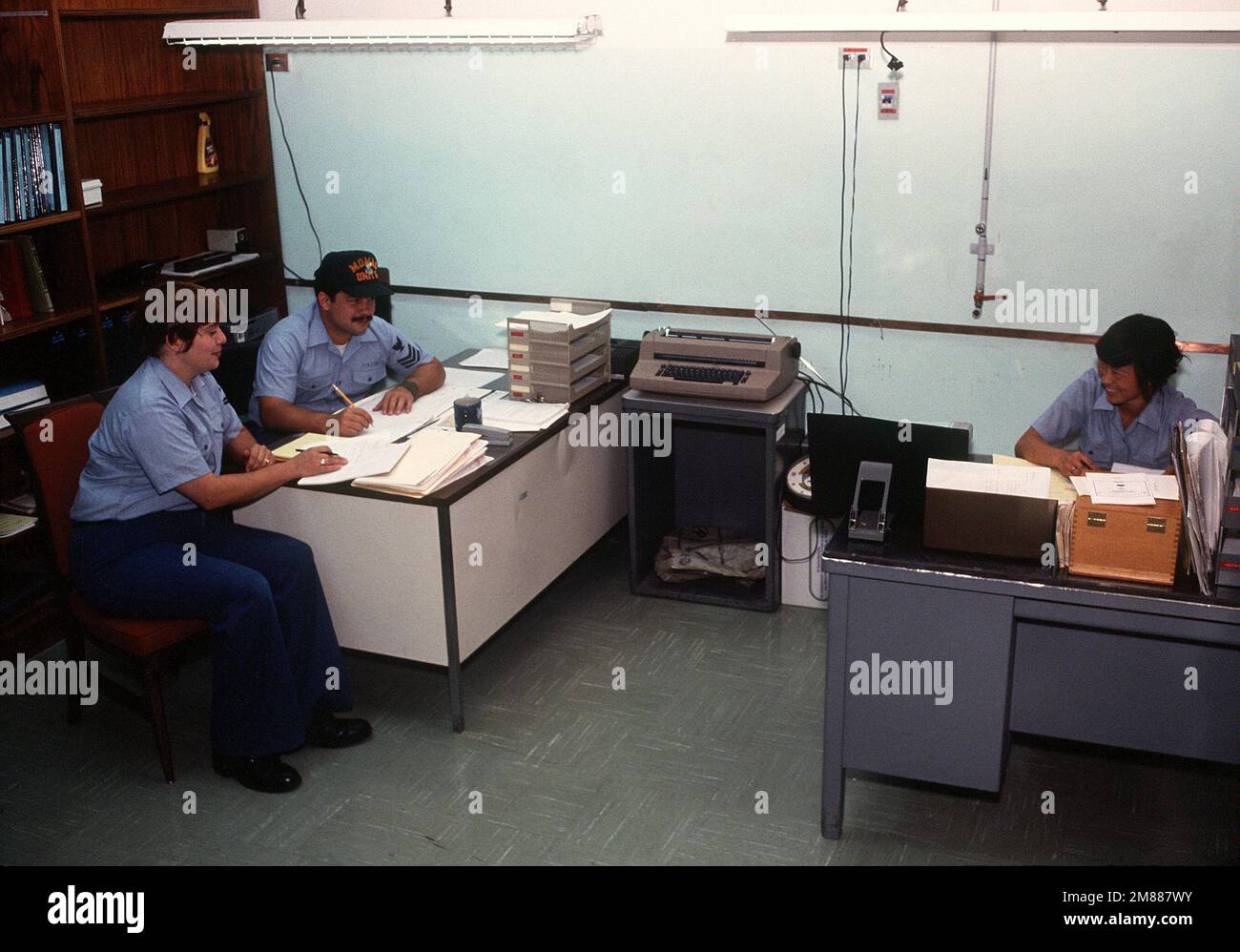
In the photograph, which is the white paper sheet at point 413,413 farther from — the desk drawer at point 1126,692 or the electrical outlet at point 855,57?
the desk drawer at point 1126,692

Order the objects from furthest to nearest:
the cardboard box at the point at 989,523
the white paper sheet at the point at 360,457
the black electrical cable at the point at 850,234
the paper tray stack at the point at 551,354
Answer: the black electrical cable at the point at 850,234, the paper tray stack at the point at 551,354, the white paper sheet at the point at 360,457, the cardboard box at the point at 989,523

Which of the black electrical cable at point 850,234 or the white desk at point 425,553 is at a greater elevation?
the black electrical cable at point 850,234

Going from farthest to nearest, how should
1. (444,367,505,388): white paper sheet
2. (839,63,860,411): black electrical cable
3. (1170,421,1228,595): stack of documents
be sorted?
(444,367,505,388): white paper sheet
(839,63,860,411): black electrical cable
(1170,421,1228,595): stack of documents

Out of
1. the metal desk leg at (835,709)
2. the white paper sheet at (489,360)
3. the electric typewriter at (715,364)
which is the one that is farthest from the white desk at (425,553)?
the metal desk leg at (835,709)

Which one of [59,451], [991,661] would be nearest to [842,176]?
[991,661]

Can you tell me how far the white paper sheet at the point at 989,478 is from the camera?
9.43 ft

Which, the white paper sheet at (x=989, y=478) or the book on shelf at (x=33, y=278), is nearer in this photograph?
the white paper sheet at (x=989, y=478)

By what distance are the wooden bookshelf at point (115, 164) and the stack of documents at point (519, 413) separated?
1416mm

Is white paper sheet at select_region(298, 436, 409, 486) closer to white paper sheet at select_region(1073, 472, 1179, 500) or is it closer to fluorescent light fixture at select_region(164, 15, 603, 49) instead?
fluorescent light fixture at select_region(164, 15, 603, 49)

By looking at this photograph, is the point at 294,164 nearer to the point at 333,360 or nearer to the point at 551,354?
the point at 333,360

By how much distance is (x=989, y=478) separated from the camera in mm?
2949

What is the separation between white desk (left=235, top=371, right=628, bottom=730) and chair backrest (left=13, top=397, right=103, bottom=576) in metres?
0.47

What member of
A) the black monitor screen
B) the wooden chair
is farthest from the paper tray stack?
the wooden chair

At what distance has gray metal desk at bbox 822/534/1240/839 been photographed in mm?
2799
